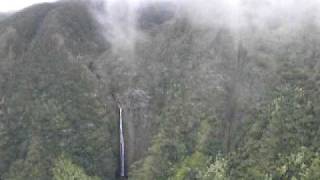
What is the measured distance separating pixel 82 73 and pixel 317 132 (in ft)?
179

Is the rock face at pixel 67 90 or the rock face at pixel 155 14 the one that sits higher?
the rock face at pixel 155 14

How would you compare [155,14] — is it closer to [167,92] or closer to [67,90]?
[167,92]

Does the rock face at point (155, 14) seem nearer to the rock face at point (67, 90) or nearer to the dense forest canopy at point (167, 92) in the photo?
the rock face at point (67, 90)

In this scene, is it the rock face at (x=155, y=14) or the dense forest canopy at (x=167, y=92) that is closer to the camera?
the dense forest canopy at (x=167, y=92)

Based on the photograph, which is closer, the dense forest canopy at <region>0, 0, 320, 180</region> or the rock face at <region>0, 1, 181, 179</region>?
the dense forest canopy at <region>0, 0, 320, 180</region>

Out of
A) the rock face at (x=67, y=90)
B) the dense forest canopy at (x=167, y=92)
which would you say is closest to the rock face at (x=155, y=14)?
the rock face at (x=67, y=90)

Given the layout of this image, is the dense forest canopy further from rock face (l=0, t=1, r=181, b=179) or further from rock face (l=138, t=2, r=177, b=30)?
rock face (l=138, t=2, r=177, b=30)

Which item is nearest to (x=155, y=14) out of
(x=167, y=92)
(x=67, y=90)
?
(x=167, y=92)

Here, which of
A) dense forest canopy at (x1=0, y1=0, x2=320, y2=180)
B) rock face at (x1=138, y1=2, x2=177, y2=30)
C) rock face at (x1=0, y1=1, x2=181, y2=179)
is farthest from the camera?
rock face at (x1=138, y1=2, x2=177, y2=30)

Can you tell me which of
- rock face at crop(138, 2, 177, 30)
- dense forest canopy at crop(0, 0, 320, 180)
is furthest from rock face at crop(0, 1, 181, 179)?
rock face at crop(138, 2, 177, 30)

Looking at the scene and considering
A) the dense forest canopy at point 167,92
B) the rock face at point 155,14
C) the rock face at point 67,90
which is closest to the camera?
the dense forest canopy at point 167,92

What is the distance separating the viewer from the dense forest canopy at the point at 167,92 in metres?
124

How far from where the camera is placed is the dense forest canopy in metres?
124

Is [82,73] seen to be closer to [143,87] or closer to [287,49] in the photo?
[143,87]
